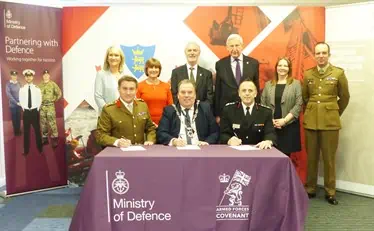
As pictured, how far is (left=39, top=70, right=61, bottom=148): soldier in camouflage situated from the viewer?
14.9 feet

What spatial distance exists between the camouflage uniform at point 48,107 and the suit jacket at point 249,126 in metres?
2.11

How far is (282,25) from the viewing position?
471cm

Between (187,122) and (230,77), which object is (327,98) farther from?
(187,122)

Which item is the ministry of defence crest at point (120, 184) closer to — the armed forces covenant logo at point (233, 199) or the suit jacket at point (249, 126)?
the armed forces covenant logo at point (233, 199)

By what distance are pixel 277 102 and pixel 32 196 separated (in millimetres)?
2694

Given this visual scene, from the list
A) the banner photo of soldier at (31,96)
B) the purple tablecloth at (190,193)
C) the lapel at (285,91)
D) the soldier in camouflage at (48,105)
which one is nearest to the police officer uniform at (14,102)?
the banner photo of soldier at (31,96)

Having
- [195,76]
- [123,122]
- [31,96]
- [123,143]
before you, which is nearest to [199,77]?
[195,76]

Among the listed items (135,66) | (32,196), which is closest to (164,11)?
(135,66)

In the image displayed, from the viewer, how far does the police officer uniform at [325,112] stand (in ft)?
13.5

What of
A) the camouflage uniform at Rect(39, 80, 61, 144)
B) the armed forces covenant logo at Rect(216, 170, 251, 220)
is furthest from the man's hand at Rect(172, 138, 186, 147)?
the camouflage uniform at Rect(39, 80, 61, 144)

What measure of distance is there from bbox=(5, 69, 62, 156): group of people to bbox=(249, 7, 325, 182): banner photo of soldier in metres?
2.23

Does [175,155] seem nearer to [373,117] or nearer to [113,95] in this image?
[113,95]

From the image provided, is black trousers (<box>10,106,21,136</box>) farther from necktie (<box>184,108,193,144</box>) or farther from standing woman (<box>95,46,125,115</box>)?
necktie (<box>184,108,193,144</box>)

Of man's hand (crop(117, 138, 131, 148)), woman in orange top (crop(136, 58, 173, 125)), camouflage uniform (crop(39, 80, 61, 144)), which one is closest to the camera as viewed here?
man's hand (crop(117, 138, 131, 148))
